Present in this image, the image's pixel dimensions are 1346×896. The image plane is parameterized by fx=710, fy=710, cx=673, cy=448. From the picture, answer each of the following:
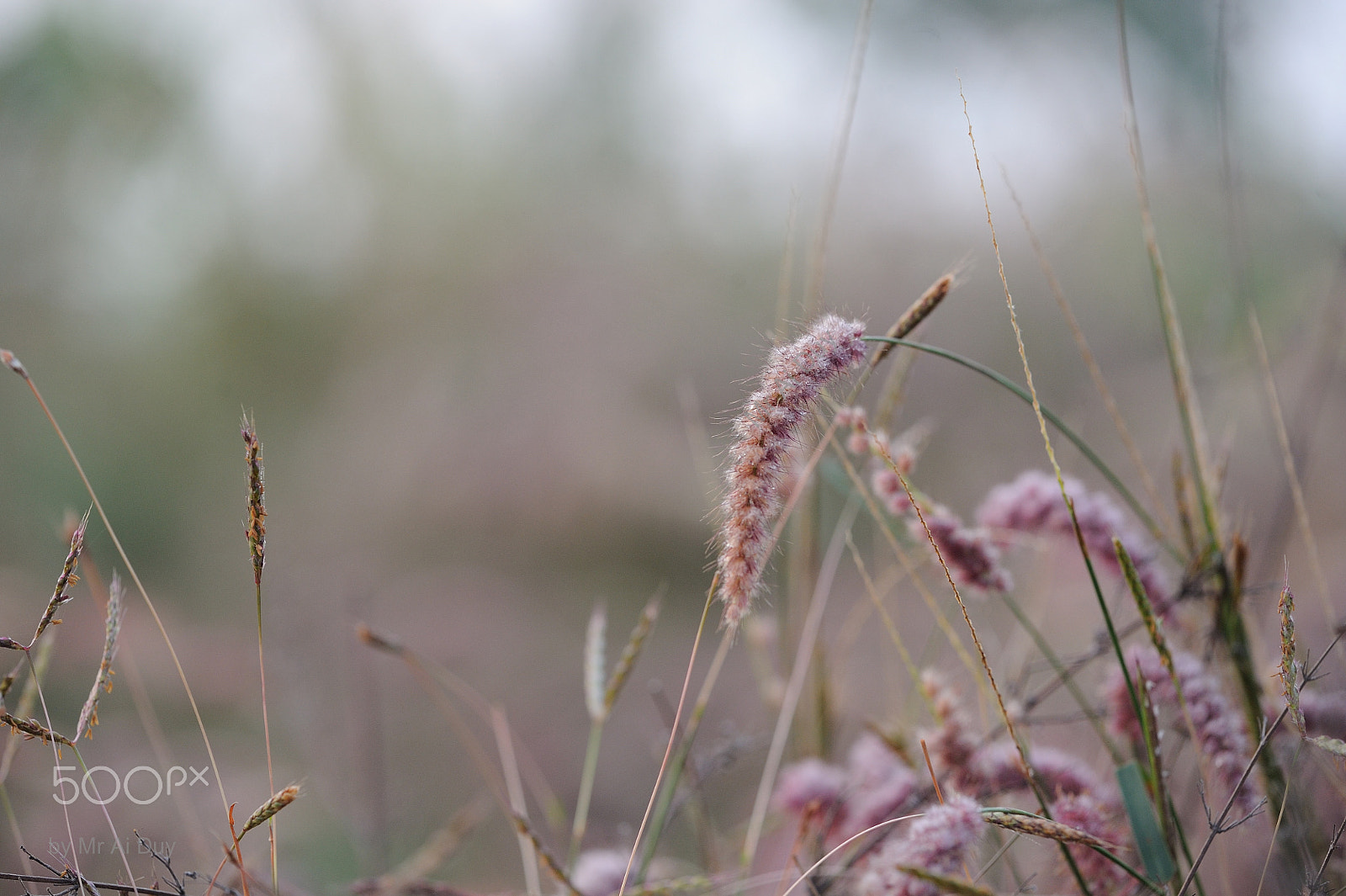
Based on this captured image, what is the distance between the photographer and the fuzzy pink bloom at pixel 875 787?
1.29 feet

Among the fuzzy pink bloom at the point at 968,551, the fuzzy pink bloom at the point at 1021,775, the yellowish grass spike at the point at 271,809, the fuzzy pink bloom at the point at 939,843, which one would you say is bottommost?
the fuzzy pink bloom at the point at 1021,775

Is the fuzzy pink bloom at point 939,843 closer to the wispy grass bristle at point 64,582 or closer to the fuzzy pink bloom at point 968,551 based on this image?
the fuzzy pink bloom at point 968,551

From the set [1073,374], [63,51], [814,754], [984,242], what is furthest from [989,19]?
[63,51]

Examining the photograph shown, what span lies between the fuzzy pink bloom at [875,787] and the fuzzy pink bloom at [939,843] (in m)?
0.10

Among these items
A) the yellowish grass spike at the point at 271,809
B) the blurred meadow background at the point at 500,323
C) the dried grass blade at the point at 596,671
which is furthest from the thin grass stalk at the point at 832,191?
the blurred meadow background at the point at 500,323

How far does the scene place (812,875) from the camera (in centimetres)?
35

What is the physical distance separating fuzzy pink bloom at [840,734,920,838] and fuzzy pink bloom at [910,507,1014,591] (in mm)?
122

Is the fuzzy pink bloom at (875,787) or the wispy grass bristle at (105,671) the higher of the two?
the wispy grass bristle at (105,671)

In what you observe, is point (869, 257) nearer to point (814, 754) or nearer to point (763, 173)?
point (763, 173)

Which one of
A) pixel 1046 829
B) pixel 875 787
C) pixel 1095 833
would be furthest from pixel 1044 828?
pixel 875 787

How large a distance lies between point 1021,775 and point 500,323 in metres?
1.62

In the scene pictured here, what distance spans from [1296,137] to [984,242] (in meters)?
0.59

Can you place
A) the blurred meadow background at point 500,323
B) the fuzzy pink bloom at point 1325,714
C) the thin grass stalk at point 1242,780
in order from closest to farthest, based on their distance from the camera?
the thin grass stalk at point 1242,780 < the fuzzy pink bloom at point 1325,714 < the blurred meadow background at point 500,323

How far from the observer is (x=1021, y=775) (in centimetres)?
36
